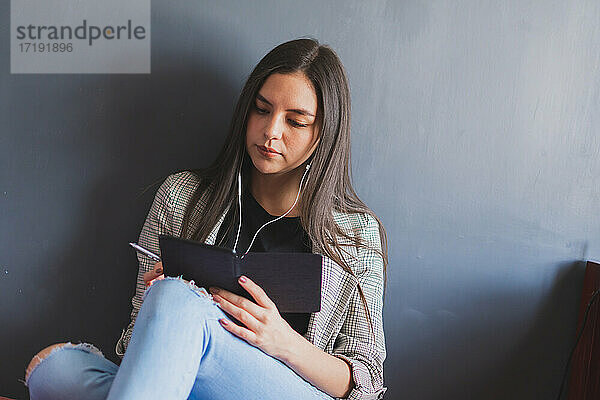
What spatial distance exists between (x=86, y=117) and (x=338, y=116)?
625mm

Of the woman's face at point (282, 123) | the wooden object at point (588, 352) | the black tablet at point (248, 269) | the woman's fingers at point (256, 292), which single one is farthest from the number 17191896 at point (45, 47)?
the wooden object at point (588, 352)

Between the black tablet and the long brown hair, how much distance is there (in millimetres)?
215

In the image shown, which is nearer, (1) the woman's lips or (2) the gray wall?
(1) the woman's lips

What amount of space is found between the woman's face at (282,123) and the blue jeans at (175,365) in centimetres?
35

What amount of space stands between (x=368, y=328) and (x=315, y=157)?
0.38 meters

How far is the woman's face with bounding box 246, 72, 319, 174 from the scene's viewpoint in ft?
4.01

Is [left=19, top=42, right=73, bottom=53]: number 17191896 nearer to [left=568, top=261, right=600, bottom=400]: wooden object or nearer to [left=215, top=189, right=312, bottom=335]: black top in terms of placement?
[left=215, top=189, right=312, bottom=335]: black top

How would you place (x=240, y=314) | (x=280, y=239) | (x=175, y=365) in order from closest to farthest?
(x=175, y=365) < (x=240, y=314) < (x=280, y=239)

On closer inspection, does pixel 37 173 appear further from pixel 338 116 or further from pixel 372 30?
pixel 372 30

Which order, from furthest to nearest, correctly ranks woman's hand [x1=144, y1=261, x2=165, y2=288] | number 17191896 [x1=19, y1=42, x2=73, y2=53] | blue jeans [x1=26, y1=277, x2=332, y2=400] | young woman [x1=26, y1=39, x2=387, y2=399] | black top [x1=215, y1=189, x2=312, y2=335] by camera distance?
number 17191896 [x1=19, y1=42, x2=73, y2=53]
black top [x1=215, y1=189, x2=312, y2=335]
woman's hand [x1=144, y1=261, x2=165, y2=288]
young woman [x1=26, y1=39, x2=387, y2=399]
blue jeans [x1=26, y1=277, x2=332, y2=400]

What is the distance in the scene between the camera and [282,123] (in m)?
1.23

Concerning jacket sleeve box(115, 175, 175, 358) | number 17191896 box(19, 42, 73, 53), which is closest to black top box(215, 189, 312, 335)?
jacket sleeve box(115, 175, 175, 358)

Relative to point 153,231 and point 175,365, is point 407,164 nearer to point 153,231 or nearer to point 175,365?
point 153,231

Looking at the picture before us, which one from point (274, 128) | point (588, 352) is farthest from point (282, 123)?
point (588, 352)
